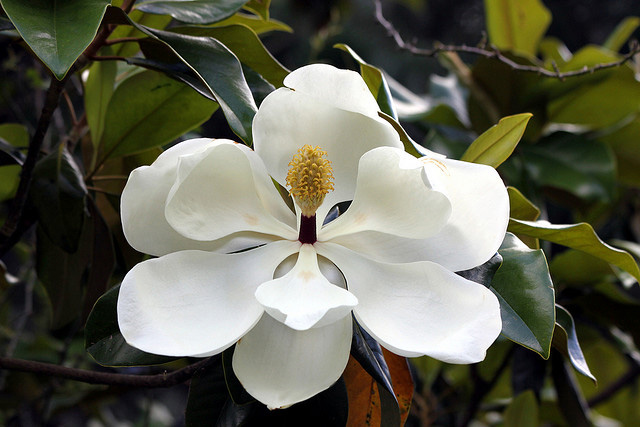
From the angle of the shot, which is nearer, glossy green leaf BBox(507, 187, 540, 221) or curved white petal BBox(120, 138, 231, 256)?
curved white petal BBox(120, 138, 231, 256)

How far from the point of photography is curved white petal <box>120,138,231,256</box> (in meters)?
0.43

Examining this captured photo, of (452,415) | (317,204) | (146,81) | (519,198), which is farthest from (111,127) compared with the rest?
(452,415)

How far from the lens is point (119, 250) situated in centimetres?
72

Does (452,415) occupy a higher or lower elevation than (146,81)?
lower

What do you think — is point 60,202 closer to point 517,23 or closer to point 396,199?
point 396,199

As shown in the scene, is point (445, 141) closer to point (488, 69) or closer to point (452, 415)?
point (488, 69)

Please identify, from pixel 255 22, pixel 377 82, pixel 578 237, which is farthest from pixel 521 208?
pixel 255 22

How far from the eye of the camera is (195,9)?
1.96 feet

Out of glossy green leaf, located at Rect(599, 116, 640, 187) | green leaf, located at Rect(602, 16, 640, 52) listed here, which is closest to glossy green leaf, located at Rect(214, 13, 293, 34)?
glossy green leaf, located at Rect(599, 116, 640, 187)

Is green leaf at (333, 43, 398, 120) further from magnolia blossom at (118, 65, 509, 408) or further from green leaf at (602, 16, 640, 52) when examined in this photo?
green leaf at (602, 16, 640, 52)

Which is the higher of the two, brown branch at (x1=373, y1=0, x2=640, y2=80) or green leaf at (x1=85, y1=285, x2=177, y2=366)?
brown branch at (x1=373, y1=0, x2=640, y2=80)

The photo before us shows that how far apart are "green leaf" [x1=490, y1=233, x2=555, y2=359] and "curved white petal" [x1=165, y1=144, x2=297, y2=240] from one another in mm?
169

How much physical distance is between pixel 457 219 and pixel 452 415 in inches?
32.5

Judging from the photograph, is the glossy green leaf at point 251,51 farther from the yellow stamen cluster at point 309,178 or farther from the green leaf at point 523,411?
the green leaf at point 523,411
